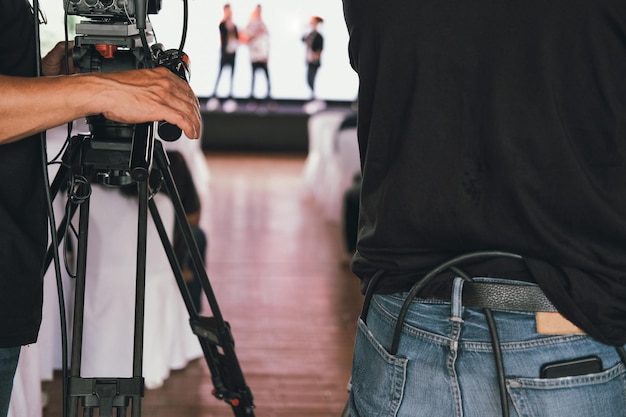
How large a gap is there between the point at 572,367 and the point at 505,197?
244 mm

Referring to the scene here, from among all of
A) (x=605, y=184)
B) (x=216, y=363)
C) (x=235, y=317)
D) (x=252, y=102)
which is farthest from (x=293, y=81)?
(x=605, y=184)

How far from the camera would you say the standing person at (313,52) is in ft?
35.7

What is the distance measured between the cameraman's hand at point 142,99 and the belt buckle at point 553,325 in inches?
22.4

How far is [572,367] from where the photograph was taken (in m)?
1.15

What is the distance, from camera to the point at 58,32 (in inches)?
151

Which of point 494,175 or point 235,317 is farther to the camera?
point 235,317

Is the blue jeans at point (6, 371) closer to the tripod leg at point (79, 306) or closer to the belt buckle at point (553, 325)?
the tripod leg at point (79, 306)

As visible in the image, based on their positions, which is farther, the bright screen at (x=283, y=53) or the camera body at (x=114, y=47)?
the bright screen at (x=283, y=53)

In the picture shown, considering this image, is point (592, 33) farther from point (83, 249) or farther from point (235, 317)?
point (235, 317)

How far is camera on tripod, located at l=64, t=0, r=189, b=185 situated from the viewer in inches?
52.9

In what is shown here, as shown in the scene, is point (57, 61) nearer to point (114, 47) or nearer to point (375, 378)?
point (114, 47)

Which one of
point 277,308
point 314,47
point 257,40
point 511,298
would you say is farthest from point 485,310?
point 314,47

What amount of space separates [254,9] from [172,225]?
745 centimetres

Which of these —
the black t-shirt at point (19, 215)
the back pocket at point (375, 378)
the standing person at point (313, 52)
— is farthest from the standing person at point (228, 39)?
the back pocket at point (375, 378)
